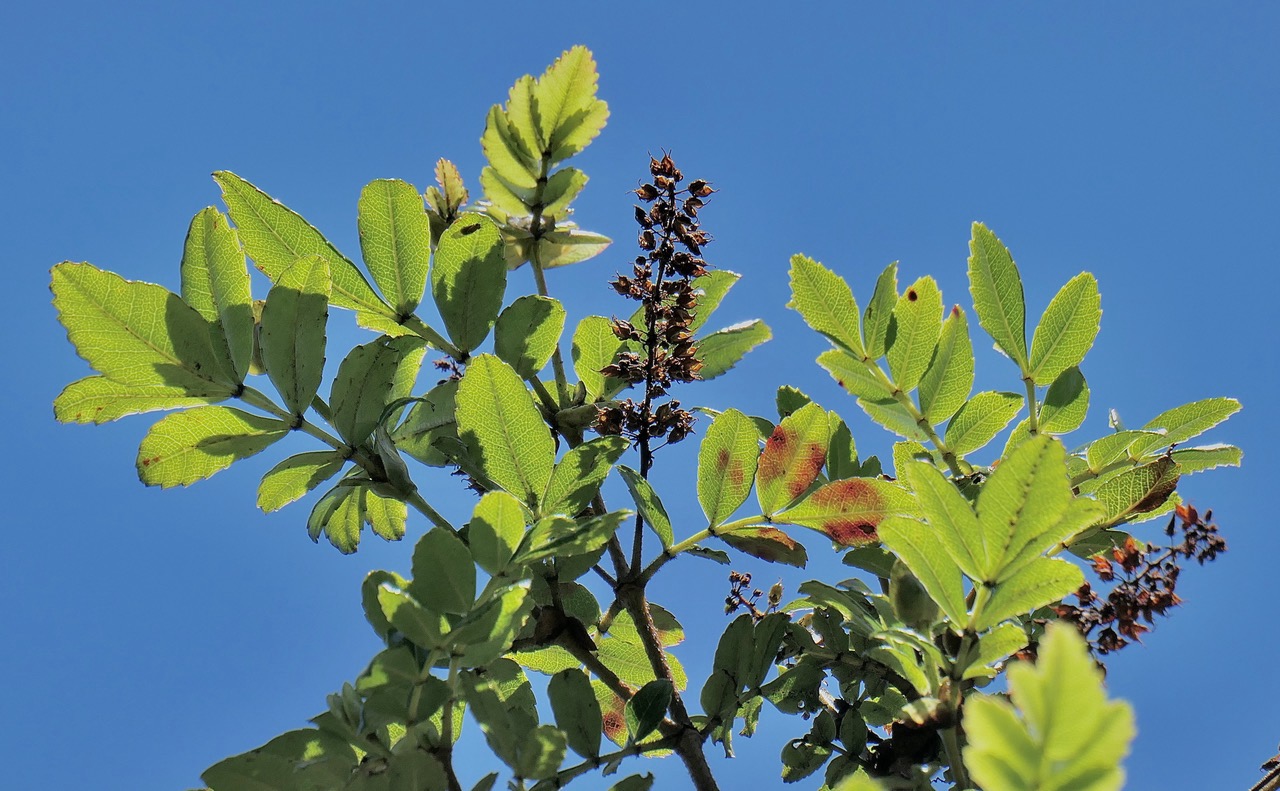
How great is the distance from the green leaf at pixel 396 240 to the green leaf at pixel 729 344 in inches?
20.7

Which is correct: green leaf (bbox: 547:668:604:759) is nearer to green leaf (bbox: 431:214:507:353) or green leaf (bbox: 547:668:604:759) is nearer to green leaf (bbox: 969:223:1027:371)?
green leaf (bbox: 431:214:507:353)

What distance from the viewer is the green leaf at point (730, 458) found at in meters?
1.56

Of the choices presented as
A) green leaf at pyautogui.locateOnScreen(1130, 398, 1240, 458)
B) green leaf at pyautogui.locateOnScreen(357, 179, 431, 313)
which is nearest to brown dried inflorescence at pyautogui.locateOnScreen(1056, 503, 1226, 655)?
green leaf at pyautogui.locateOnScreen(1130, 398, 1240, 458)

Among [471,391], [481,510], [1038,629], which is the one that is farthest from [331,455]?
[1038,629]

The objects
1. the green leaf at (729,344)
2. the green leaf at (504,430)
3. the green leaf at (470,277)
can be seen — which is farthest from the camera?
the green leaf at (729,344)

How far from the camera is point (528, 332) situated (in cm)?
164

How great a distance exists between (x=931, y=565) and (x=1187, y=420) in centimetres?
73

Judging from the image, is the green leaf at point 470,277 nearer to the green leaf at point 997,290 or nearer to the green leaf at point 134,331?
the green leaf at point 134,331

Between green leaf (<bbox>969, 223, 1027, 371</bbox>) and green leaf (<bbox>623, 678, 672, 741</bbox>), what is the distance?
80 cm

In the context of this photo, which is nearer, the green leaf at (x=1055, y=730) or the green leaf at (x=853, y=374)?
the green leaf at (x=1055, y=730)

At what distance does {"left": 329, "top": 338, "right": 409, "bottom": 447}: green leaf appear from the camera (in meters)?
1.50

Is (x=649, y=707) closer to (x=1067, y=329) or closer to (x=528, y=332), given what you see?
(x=528, y=332)

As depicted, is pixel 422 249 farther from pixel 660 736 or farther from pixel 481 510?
pixel 660 736

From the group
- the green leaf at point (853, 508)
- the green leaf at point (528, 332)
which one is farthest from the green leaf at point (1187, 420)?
the green leaf at point (528, 332)
